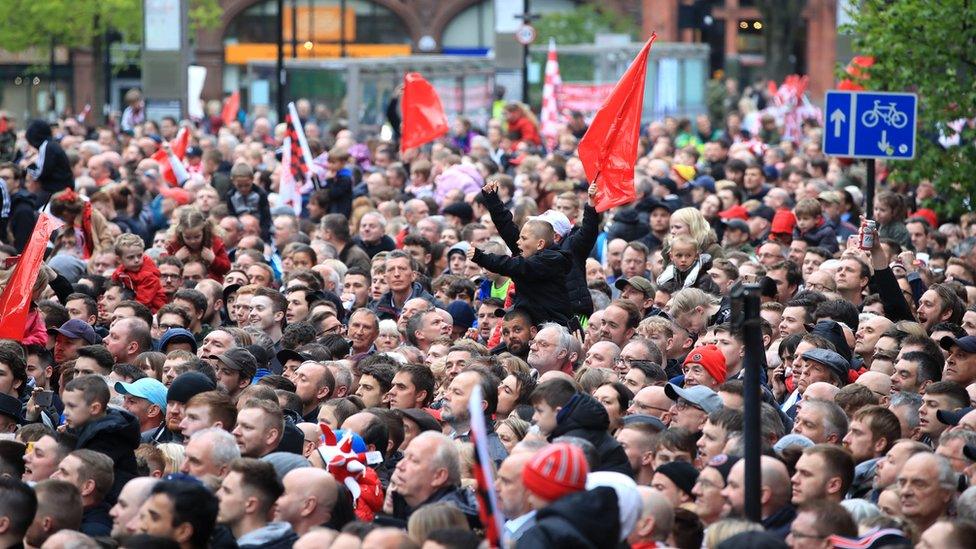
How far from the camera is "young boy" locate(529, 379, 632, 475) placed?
8.53 metres

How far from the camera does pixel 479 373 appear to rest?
10109mm

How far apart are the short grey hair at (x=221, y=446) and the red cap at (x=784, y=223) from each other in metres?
8.73

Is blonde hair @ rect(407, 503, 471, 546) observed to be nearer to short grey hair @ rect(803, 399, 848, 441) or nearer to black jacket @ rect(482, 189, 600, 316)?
short grey hair @ rect(803, 399, 848, 441)

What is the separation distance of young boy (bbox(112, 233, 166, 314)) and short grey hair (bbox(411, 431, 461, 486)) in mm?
6467

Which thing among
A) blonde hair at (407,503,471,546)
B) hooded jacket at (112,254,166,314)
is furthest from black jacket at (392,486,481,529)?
hooded jacket at (112,254,166,314)

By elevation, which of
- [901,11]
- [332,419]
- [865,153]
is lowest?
[332,419]

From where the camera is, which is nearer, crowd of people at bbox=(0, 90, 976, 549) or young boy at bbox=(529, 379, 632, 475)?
crowd of people at bbox=(0, 90, 976, 549)

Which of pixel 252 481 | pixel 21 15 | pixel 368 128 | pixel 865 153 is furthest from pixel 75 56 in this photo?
pixel 252 481

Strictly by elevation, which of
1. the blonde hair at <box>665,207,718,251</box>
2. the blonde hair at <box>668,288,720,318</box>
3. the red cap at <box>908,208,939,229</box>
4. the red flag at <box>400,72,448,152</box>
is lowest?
the blonde hair at <box>668,288,720,318</box>

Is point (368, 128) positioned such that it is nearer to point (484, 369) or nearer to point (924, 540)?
point (484, 369)

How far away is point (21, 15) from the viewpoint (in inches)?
1909

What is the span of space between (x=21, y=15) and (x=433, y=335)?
38.6m

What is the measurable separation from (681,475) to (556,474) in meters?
1.53

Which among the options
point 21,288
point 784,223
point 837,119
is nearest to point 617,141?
point 837,119
